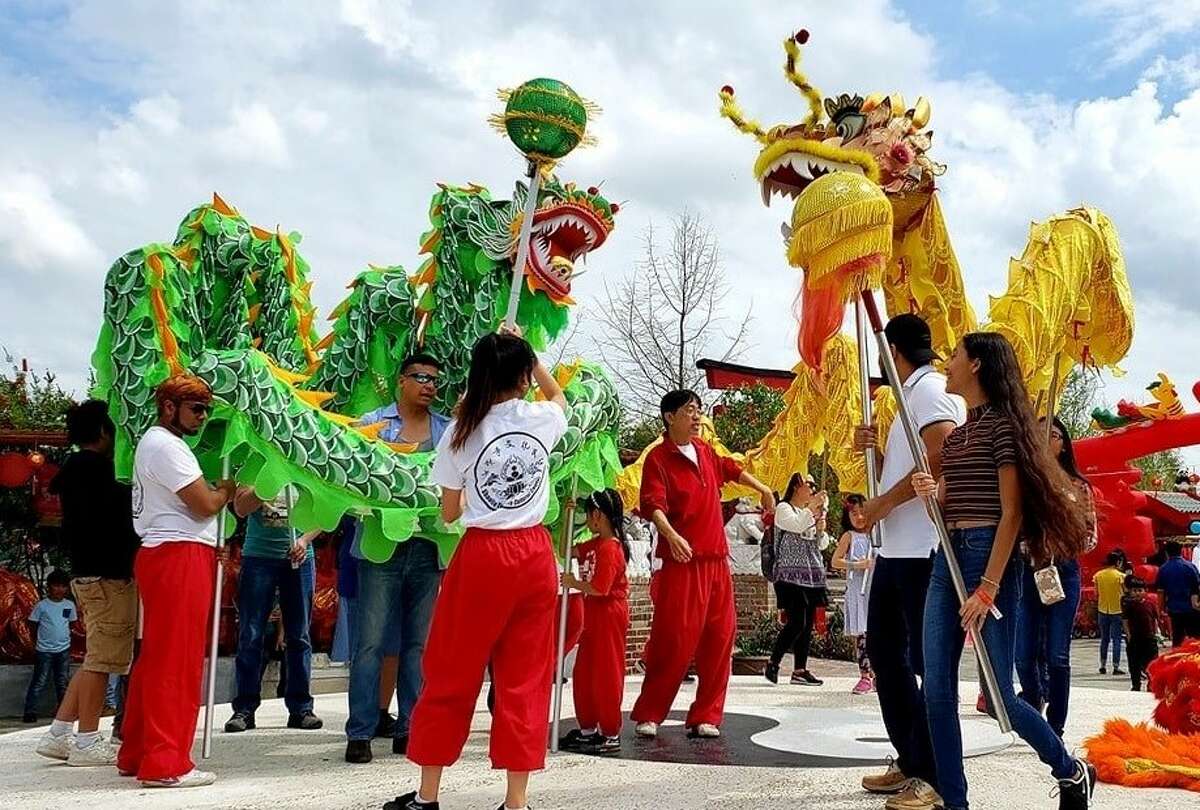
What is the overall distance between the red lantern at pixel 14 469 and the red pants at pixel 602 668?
576cm

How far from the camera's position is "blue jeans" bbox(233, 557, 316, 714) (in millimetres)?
5816

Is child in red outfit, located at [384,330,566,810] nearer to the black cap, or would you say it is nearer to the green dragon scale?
the green dragon scale

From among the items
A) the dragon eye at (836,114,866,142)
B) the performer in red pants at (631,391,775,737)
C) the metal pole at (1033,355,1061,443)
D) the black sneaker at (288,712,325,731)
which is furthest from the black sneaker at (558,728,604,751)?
the dragon eye at (836,114,866,142)

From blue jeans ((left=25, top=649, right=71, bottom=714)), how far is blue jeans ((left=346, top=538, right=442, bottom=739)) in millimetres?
4700

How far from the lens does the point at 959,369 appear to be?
12.0 ft

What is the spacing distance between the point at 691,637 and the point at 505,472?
6.87 feet

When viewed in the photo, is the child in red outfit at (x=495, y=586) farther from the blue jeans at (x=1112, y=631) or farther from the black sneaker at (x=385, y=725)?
the blue jeans at (x=1112, y=631)

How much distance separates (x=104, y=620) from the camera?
15.6 feet

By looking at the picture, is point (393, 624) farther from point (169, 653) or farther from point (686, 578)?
point (686, 578)

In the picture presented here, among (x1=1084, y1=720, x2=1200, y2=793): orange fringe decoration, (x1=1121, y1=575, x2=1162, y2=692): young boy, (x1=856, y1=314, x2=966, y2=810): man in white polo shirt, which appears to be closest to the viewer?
(x1=856, y1=314, x2=966, y2=810): man in white polo shirt

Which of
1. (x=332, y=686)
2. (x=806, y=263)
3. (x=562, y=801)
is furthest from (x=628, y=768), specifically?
(x=332, y=686)

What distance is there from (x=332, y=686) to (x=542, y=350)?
15.1 ft

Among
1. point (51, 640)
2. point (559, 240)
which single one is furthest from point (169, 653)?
point (51, 640)

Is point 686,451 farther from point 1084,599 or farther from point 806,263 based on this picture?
point 1084,599
